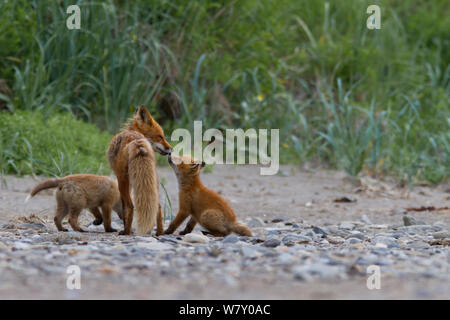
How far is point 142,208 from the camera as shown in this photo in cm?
484

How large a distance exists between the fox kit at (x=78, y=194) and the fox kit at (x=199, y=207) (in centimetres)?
51

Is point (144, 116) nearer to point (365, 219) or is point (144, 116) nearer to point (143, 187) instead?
point (143, 187)

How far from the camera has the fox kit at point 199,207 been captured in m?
5.12

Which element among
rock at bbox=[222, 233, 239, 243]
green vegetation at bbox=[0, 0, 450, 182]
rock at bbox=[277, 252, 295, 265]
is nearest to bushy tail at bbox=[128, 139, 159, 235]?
rock at bbox=[222, 233, 239, 243]

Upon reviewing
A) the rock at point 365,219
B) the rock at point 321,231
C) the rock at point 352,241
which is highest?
the rock at point 352,241

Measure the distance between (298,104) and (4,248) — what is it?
7.30 meters

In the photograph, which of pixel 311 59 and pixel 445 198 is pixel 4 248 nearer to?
pixel 445 198

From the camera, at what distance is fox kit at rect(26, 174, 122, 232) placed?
16.4 ft

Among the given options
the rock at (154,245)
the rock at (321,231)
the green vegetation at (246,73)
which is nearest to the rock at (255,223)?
the rock at (321,231)

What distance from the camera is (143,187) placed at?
190 inches

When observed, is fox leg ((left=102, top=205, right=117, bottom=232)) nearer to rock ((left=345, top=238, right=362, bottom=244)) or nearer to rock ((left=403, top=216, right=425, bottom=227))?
rock ((left=345, top=238, right=362, bottom=244))

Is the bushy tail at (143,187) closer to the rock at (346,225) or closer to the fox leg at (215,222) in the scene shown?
the fox leg at (215,222)

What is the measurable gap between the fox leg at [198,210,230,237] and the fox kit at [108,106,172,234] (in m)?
0.35
